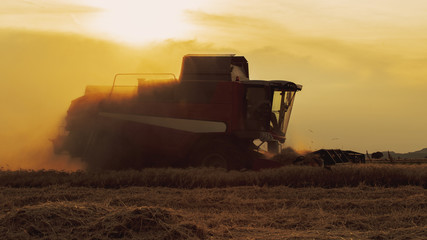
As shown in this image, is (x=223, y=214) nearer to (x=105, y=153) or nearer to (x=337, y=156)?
(x=105, y=153)

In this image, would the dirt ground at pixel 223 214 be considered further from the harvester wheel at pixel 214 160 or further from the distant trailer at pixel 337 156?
the distant trailer at pixel 337 156

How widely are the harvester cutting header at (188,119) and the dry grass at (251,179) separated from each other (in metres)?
1.87

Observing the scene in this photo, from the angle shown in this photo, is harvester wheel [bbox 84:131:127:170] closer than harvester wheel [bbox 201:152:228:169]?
No

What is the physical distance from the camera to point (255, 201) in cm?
951

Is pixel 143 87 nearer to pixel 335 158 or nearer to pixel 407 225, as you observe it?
pixel 335 158

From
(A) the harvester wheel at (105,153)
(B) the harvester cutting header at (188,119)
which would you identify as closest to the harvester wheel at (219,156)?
(B) the harvester cutting header at (188,119)

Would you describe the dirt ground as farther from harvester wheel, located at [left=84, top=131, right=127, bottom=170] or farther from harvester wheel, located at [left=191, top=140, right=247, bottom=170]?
harvester wheel, located at [left=84, top=131, right=127, bottom=170]

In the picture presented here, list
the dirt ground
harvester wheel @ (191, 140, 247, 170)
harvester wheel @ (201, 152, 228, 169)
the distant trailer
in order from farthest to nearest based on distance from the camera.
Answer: the distant trailer, harvester wheel @ (201, 152, 228, 169), harvester wheel @ (191, 140, 247, 170), the dirt ground

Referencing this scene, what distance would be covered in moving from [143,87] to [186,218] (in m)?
8.72

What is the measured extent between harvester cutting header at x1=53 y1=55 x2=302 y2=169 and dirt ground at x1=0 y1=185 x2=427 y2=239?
144 inches

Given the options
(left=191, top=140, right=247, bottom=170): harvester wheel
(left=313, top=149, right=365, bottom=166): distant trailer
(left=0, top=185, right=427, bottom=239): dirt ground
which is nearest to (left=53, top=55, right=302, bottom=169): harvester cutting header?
(left=191, top=140, right=247, bottom=170): harvester wheel

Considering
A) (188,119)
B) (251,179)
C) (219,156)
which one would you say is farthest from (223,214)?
(188,119)

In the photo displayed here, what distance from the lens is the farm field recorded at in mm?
6762

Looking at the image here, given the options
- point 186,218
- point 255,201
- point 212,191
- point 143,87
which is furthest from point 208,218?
point 143,87
